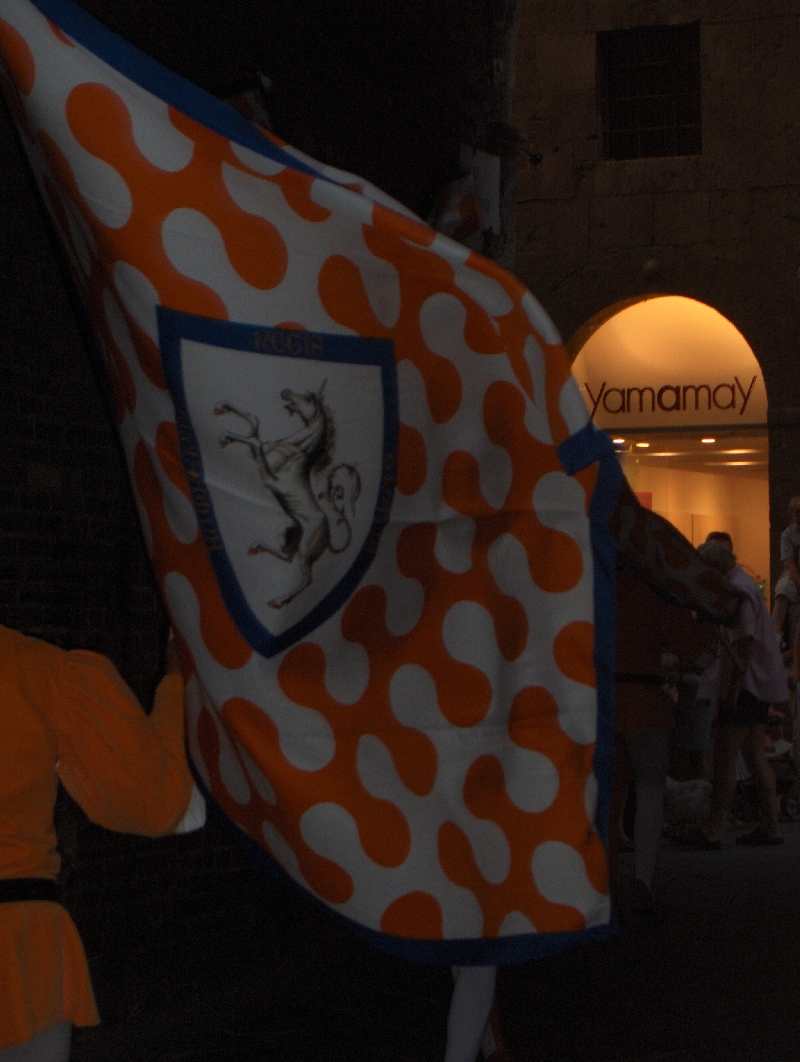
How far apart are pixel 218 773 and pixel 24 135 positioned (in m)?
1.59

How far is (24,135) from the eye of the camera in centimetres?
377

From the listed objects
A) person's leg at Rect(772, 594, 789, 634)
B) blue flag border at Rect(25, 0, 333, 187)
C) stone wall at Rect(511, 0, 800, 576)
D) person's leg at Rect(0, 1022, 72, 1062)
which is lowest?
person's leg at Rect(0, 1022, 72, 1062)

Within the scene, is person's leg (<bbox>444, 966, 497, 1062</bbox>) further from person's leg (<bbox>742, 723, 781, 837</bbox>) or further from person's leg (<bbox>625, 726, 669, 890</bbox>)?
person's leg (<bbox>742, 723, 781, 837</bbox>)

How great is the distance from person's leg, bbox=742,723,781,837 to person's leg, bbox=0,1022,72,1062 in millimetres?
8649

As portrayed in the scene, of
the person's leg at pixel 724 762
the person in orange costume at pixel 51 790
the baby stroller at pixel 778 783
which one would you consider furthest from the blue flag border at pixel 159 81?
the baby stroller at pixel 778 783

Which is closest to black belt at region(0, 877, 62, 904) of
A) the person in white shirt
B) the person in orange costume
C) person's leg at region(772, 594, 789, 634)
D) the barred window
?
the person in orange costume

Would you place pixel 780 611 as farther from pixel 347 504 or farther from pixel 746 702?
pixel 347 504

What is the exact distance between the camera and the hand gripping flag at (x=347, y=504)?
3.68 m

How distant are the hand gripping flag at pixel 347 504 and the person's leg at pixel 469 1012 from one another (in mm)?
661

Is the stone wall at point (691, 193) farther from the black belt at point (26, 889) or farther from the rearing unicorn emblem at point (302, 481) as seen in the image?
the black belt at point (26, 889)

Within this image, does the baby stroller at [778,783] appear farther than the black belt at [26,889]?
Yes

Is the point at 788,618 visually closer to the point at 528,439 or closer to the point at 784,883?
the point at 784,883

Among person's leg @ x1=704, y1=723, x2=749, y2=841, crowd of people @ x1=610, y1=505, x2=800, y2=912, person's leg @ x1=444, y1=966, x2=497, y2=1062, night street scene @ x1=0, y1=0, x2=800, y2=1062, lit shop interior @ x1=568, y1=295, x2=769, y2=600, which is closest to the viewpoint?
night street scene @ x1=0, y1=0, x2=800, y2=1062

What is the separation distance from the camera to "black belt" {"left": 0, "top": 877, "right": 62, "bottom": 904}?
305 cm
